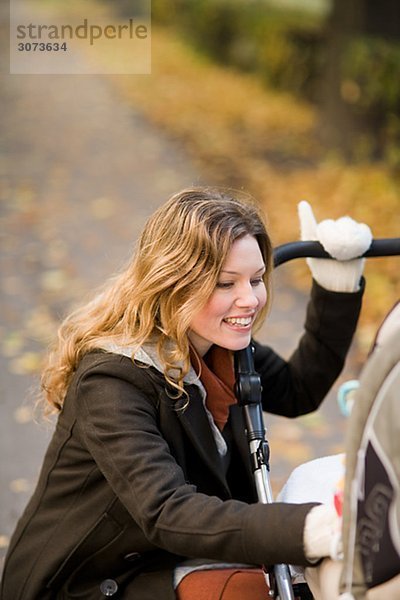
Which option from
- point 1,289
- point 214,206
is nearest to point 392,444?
point 214,206

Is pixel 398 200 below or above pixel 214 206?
below

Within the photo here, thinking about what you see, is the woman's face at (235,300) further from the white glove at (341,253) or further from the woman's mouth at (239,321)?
the white glove at (341,253)

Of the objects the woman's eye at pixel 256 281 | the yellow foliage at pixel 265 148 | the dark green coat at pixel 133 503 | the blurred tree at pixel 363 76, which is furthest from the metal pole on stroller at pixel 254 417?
the blurred tree at pixel 363 76

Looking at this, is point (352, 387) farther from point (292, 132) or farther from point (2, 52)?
point (2, 52)

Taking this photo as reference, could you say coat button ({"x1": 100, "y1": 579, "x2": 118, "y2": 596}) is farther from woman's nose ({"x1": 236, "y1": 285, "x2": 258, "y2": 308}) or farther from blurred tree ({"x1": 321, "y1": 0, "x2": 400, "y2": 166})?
blurred tree ({"x1": 321, "y1": 0, "x2": 400, "y2": 166})

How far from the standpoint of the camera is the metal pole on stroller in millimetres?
2438

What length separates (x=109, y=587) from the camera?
2.52 meters

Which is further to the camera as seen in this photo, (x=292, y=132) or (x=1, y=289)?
Result: (x=292, y=132)

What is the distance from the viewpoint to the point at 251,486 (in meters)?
2.76

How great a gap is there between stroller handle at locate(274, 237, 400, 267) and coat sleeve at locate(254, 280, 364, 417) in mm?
101

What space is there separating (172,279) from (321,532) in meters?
0.71

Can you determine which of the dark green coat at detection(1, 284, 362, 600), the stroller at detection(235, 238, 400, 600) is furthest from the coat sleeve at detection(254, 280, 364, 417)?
the dark green coat at detection(1, 284, 362, 600)

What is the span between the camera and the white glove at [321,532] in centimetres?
195

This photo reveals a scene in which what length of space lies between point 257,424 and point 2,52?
11817 millimetres
